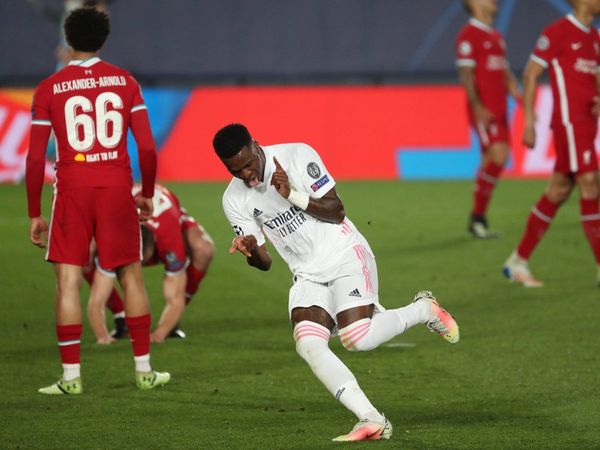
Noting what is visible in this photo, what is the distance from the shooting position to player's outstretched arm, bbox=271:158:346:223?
6.39m

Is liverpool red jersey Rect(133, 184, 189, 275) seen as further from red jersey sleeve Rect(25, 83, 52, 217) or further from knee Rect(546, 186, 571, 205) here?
knee Rect(546, 186, 571, 205)

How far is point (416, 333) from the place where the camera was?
31.3 feet

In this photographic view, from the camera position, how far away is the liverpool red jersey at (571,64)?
11.1m

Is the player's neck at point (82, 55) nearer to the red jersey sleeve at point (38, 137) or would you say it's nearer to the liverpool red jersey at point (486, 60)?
the red jersey sleeve at point (38, 137)

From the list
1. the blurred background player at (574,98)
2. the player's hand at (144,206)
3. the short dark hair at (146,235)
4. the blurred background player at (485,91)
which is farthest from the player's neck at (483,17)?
the player's hand at (144,206)

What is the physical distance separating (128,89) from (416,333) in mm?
3023

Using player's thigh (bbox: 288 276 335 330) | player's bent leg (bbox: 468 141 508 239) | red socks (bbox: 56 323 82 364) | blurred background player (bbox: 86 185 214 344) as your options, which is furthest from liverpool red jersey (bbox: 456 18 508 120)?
player's thigh (bbox: 288 276 335 330)

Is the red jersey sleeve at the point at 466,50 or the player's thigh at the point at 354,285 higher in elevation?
the player's thigh at the point at 354,285

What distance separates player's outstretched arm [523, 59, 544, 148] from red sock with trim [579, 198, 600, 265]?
68 cm

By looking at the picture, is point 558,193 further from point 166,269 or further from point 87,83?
point 87,83

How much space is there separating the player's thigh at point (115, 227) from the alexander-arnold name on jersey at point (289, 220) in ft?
3.95

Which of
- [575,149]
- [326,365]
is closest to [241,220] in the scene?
[326,365]

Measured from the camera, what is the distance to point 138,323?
7820 millimetres

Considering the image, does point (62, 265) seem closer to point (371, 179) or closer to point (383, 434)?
point (383, 434)
